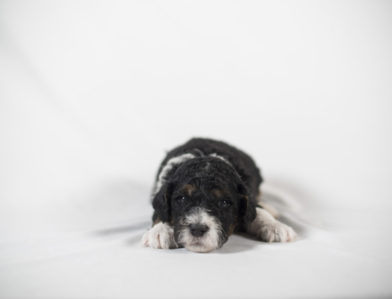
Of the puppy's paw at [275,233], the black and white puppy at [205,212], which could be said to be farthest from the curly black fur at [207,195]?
the puppy's paw at [275,233]

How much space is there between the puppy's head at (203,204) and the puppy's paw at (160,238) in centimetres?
10

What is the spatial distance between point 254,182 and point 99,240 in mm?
1945

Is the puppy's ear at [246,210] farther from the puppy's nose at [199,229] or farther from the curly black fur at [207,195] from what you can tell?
the puppy's nose at [199,229]

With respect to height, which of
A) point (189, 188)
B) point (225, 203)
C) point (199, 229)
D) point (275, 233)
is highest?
point (189, 188)

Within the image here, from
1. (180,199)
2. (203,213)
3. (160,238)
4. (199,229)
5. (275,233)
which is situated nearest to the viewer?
(199,229)

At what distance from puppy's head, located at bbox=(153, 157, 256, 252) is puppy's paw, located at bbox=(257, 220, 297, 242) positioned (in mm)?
176

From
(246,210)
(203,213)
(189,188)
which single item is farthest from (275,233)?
(189,188)

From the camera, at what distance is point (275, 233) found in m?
3.83

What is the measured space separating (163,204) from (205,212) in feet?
1.73

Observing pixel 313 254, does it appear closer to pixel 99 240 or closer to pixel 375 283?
pixel 375 283

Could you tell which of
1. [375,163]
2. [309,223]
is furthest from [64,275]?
[375,163]

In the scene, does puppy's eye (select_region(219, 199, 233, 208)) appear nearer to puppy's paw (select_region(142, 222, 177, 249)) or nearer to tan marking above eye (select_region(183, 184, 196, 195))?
tan marking above eye (select_region(183, 184, 196, 195))

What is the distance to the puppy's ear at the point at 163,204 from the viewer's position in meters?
3.83

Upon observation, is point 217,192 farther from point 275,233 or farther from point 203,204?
point 275,233
